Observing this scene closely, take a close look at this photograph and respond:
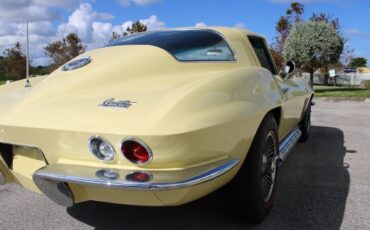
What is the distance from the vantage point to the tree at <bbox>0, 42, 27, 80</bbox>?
34.8 metres

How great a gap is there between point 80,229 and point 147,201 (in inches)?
39.5

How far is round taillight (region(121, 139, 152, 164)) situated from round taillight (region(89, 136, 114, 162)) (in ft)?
0.37

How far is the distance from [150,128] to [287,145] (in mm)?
2350

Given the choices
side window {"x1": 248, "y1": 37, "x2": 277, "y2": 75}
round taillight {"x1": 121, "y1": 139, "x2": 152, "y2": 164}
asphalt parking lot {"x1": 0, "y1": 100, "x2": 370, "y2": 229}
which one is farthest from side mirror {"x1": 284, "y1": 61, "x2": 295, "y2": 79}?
round taillight {"x1": 121, "y1": 139, "x2": 152, "y2": 164}

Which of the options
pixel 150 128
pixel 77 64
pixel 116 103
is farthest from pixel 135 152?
pixel 77 64

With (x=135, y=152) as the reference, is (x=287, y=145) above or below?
below

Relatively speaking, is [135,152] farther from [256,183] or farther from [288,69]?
A: [288,69]

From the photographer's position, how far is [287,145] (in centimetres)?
433

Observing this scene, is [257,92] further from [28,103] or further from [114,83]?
[28,103]

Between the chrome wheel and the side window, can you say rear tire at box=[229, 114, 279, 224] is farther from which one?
the side window

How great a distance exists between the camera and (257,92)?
3184 millimetres

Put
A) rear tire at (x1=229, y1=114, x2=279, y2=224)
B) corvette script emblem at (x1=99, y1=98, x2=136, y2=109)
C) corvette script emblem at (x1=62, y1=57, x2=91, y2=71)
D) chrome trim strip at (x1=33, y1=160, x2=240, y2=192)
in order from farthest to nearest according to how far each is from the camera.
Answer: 1. corvette script emblem at (x1=62, y1=57, x2=91, y2=71)
2. rear tire at (x1=229, y1=114, x2=279, y2=224)
3. corvette script emblem at (x1=99, y1=98, x2=136, y2=109)
4. chrome trim strip at (x1=33, y1=160, x2=240, y2=192)

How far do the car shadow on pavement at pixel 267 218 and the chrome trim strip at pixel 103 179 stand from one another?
2.24 ft

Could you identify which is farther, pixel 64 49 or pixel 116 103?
pixel 64 49
